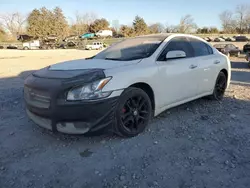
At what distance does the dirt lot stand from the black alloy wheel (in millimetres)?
918

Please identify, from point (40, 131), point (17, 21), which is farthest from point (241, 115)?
point (17, 21)

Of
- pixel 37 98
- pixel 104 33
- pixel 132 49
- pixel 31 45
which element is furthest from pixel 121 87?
pixel 104 33

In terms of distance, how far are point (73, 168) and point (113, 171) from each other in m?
0.47

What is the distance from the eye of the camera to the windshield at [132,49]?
3.86 meters

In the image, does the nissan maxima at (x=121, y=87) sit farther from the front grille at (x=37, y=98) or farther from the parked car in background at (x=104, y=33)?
the parked car in background at (x=104, y=33)

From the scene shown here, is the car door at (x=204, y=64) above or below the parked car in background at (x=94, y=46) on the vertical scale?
below

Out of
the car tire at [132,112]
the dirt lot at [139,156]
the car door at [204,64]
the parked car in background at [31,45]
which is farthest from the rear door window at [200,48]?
the parked car in background at [31,45]

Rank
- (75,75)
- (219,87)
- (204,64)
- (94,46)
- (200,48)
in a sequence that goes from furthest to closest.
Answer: (94,46)
(219,87)
(200,48)
(204,64)
(75,75)

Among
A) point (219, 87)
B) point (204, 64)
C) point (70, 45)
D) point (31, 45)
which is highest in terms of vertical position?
point (31, 45)

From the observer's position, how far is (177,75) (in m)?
3.94

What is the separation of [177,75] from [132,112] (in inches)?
43.1

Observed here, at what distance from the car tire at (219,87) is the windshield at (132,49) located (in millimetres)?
1840

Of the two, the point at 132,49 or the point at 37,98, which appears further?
the point at 132,49

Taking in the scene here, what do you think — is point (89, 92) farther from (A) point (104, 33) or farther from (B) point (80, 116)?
(A) point (104, 33)
